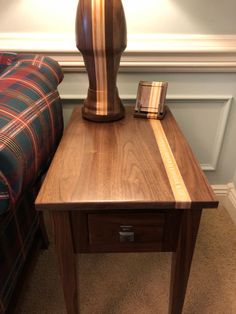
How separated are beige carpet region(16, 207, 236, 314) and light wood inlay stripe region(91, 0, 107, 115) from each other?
60cm

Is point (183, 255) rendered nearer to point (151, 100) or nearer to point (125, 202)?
point (125, 202)

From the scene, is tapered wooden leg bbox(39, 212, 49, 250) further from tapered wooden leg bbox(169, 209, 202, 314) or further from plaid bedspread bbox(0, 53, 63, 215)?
tapered wooden leg bbox(169, 209, 202, 314)

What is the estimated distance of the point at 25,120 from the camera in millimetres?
581

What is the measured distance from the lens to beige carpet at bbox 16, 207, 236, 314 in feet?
2.81

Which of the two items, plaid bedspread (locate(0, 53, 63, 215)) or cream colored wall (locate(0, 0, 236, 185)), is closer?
plaid bedspread (locate(0, 53, 63, 215))

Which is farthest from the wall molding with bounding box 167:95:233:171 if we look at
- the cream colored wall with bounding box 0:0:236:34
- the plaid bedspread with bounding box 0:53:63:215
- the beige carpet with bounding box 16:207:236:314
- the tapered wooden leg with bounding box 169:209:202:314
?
the tapered wooden leg with bounding box 169:209:202:314

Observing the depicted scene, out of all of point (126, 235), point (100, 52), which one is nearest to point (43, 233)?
point (126, 235)

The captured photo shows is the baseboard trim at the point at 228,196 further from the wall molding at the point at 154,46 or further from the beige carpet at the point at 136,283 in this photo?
the wall molding at the point at 154,46

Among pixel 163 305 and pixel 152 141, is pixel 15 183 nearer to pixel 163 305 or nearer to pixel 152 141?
pixel 152 141

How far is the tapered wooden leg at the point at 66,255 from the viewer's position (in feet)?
1.74

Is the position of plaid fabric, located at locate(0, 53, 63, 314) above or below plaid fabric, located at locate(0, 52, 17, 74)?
below

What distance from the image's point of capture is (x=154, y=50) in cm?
94

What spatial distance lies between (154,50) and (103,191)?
0.64 metres

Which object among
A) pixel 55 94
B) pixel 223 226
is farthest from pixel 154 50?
pixel 223 226
